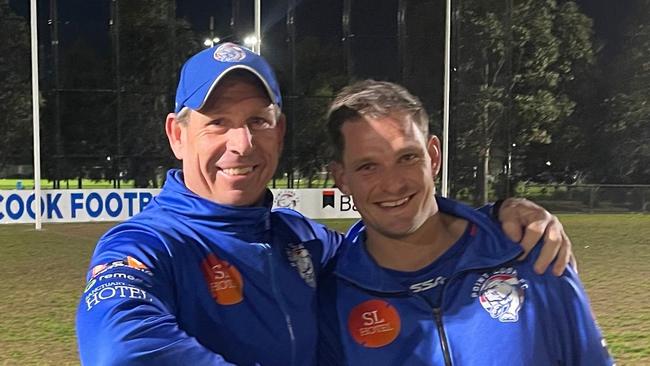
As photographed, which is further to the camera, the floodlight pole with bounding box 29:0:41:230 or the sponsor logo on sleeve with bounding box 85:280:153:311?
the floodlight pole with bounding box 29:0:41:230

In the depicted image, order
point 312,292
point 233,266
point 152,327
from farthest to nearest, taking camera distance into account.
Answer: point 312,292, point 233,266, point 152,327

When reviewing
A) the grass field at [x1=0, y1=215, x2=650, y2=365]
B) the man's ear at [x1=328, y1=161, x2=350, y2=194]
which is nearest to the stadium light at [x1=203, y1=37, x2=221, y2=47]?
the grass field at [x1=0, y1=215, x2=650, y2=365]

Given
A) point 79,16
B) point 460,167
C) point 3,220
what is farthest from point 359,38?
point 3,220

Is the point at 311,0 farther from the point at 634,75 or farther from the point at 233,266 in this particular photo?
the point at 233,266

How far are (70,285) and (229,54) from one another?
6857 mm

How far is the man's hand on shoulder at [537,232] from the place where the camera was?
1.69 m

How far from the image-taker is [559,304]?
5.35ft

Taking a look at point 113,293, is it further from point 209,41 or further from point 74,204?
point 209,41

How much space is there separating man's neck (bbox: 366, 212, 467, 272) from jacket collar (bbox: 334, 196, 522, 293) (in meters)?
0.03

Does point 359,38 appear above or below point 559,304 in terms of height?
above

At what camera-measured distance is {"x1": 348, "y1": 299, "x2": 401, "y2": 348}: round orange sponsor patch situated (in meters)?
1.66

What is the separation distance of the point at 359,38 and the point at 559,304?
13.5 meters

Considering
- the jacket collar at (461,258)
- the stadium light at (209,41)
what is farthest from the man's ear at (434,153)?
the stadium light at (209,41)

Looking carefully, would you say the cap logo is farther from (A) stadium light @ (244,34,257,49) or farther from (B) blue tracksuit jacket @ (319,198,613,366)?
(A) stadium light @ (244,34,257,49)
